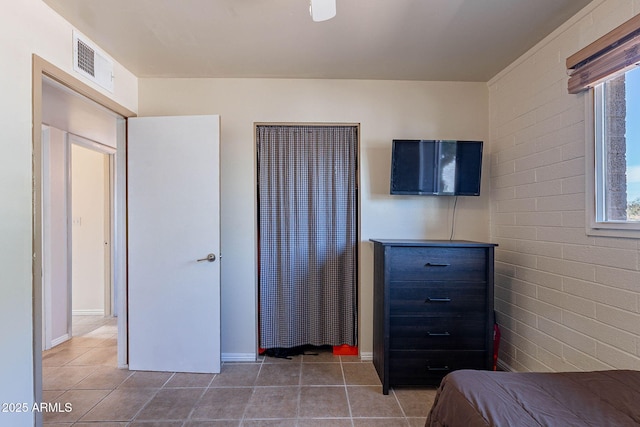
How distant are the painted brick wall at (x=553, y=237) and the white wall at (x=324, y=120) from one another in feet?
1.16

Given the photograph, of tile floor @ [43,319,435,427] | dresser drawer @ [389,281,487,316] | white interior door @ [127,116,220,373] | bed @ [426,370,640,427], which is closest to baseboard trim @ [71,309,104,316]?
tile floor @ [43,319,435,427]

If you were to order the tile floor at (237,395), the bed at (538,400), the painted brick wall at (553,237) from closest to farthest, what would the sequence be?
the bed at (538,400)
the painted brick wall at (553,237)
the tile floor at (237,395)

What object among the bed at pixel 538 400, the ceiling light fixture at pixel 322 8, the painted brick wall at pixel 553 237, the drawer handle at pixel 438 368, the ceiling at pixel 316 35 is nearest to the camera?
the bed at pixel 538 400

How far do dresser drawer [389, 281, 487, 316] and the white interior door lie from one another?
1.42 m

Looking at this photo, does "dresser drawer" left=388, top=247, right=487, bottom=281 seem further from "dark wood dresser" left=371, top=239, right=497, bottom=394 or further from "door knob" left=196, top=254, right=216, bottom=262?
"door knob" left=196, top=254, right=216, bottom=262

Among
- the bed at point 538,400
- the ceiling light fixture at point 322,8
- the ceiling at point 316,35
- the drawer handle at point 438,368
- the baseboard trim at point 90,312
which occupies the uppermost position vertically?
the ceiling at point 316,35

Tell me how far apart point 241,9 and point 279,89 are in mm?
883

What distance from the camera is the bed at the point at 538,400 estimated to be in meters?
0.95

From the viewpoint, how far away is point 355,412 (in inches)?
73.3

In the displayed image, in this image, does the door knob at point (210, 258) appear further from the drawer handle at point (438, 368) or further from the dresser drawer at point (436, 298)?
the drawer handle at point (438, 368)

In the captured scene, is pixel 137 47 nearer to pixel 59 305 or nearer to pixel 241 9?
pixel 241 9

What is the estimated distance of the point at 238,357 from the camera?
2.53 meters

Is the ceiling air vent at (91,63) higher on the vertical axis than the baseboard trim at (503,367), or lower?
higher

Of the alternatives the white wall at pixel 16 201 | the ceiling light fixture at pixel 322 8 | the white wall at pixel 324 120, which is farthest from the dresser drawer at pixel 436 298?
the white wall at pixel 16 201
